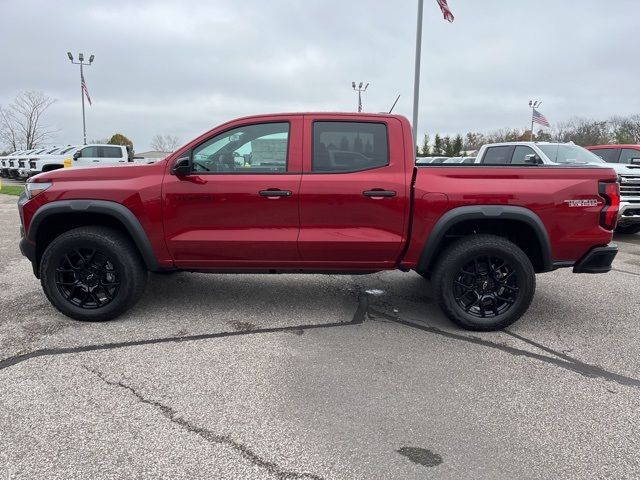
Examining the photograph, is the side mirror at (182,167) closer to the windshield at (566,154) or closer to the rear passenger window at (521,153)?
the rear passenger window at (521,153)

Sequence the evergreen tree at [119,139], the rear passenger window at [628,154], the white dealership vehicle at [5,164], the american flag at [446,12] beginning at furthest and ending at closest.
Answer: the evergreen tree at [119,139], the white dealership vehicle at [5,164], the american flag at [446,12], the rear passenger window at [628,154]

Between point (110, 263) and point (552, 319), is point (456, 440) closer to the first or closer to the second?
Answer: point (552, 319)

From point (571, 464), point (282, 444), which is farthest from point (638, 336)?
point (282, 444)

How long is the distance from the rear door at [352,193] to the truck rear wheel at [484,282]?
504 mm

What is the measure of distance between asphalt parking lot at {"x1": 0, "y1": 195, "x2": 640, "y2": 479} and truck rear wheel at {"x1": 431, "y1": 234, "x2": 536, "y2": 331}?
19cm

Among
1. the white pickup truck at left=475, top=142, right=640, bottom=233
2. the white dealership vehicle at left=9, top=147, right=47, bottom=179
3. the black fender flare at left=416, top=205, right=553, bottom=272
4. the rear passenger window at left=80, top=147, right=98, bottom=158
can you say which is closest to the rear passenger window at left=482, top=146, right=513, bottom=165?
the white pickup truck at left=475, top=142, right=640, bottom=233

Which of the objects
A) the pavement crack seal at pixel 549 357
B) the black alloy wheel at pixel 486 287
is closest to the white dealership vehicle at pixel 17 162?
→ the pavement crack seal at pixel 549 357

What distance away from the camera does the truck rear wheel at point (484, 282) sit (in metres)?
4.06

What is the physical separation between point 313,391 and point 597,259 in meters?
2.79

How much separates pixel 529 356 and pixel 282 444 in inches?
86.9

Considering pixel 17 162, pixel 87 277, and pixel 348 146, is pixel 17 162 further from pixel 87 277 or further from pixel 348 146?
pixel 348 146

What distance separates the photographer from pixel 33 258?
4281 millimetres

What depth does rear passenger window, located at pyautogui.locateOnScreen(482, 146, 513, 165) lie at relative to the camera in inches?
400

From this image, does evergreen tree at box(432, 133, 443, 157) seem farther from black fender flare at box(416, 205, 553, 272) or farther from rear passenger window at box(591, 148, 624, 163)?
black fender flare at box(416, 205, 553, 272)
